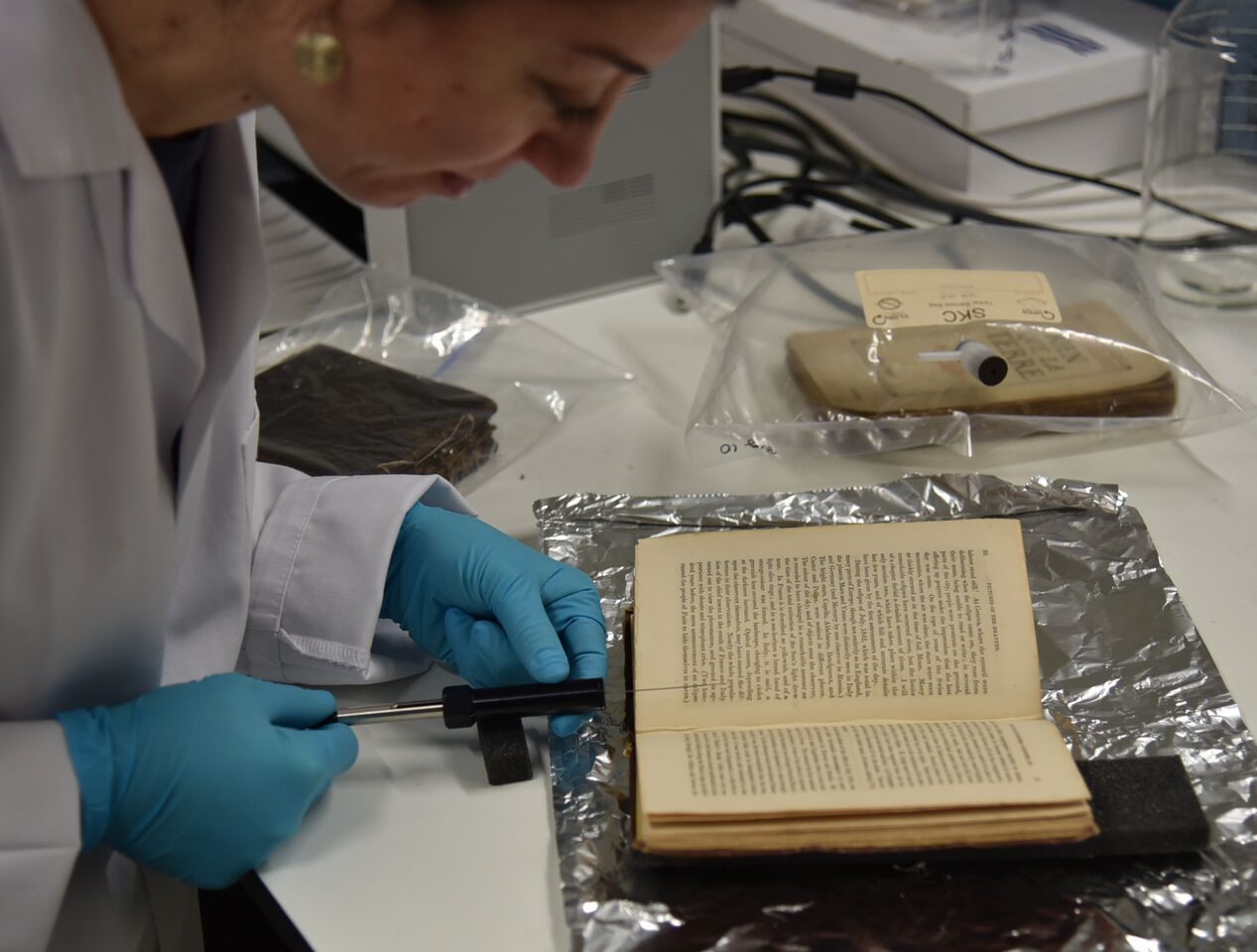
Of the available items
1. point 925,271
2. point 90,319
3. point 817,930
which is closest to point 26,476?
point 90,319

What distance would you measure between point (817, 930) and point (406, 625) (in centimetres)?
35

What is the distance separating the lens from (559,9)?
1.63 feet

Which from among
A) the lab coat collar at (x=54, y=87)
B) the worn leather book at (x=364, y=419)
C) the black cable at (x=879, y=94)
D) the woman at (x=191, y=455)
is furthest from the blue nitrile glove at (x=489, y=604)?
the black cable at (x=879, y=94)

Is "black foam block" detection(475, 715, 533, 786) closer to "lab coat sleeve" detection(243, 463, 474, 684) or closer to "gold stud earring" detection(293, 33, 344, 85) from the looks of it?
"lab coat sleeve" detection(243, 463, 474, 684)

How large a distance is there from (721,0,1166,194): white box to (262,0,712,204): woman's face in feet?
2.85

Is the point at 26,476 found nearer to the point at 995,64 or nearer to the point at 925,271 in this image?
the point at 925,271

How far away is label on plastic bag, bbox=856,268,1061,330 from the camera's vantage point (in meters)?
1.05

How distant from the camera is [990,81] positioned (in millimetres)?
1311

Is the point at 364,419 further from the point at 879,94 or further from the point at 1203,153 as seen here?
the point at 1203,153

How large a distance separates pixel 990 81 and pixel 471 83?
94 centimetres

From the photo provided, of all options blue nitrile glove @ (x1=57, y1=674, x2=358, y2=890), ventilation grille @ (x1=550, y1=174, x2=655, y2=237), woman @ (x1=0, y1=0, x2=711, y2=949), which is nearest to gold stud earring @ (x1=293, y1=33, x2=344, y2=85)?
woman @ (x1=0, y1=0, x2=711, y2=949)

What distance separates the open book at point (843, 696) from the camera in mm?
605

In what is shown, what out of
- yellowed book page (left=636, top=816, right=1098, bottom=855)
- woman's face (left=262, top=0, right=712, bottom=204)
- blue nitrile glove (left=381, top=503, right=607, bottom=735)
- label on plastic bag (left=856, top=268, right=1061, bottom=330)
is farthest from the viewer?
label on plastic bag (left=856, top=268, right=1061, bottom=330)

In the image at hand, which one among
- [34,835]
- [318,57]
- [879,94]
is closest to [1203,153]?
[879,94]
